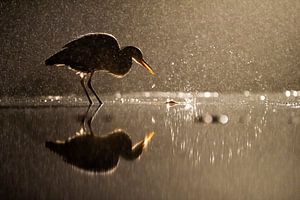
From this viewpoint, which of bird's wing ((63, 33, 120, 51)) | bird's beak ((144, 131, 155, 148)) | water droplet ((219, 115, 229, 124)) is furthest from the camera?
bird's wing ((63, 33, 120, 51))

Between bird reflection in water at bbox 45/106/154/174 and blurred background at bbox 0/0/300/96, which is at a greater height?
blurred background at bbox 0/0/300/96

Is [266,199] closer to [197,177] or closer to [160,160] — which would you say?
[197,177]

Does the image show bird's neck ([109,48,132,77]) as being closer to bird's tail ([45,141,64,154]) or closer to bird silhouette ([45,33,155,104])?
bird silhouette ([45,33,155,104])

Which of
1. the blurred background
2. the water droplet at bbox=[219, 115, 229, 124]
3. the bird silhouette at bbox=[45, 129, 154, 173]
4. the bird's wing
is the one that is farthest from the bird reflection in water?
the blurred background

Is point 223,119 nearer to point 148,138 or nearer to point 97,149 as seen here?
point 148,138

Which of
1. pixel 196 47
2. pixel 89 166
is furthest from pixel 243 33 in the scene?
pixel 89 166

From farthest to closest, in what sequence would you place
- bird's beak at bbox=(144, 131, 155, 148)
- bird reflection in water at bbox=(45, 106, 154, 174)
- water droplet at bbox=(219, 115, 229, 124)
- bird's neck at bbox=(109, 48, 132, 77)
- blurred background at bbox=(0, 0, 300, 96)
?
blurred background at bbox=(0, 0, 300, 96) < bird's neck at bbox=(109, 48, 132, 77) < water droplet at bbox=(219, 115, 229, 124) < bird's beak at bbox=(144, 131, 155, 148) < bird reflection in water at bbox=(45, 106, 154, 174)
